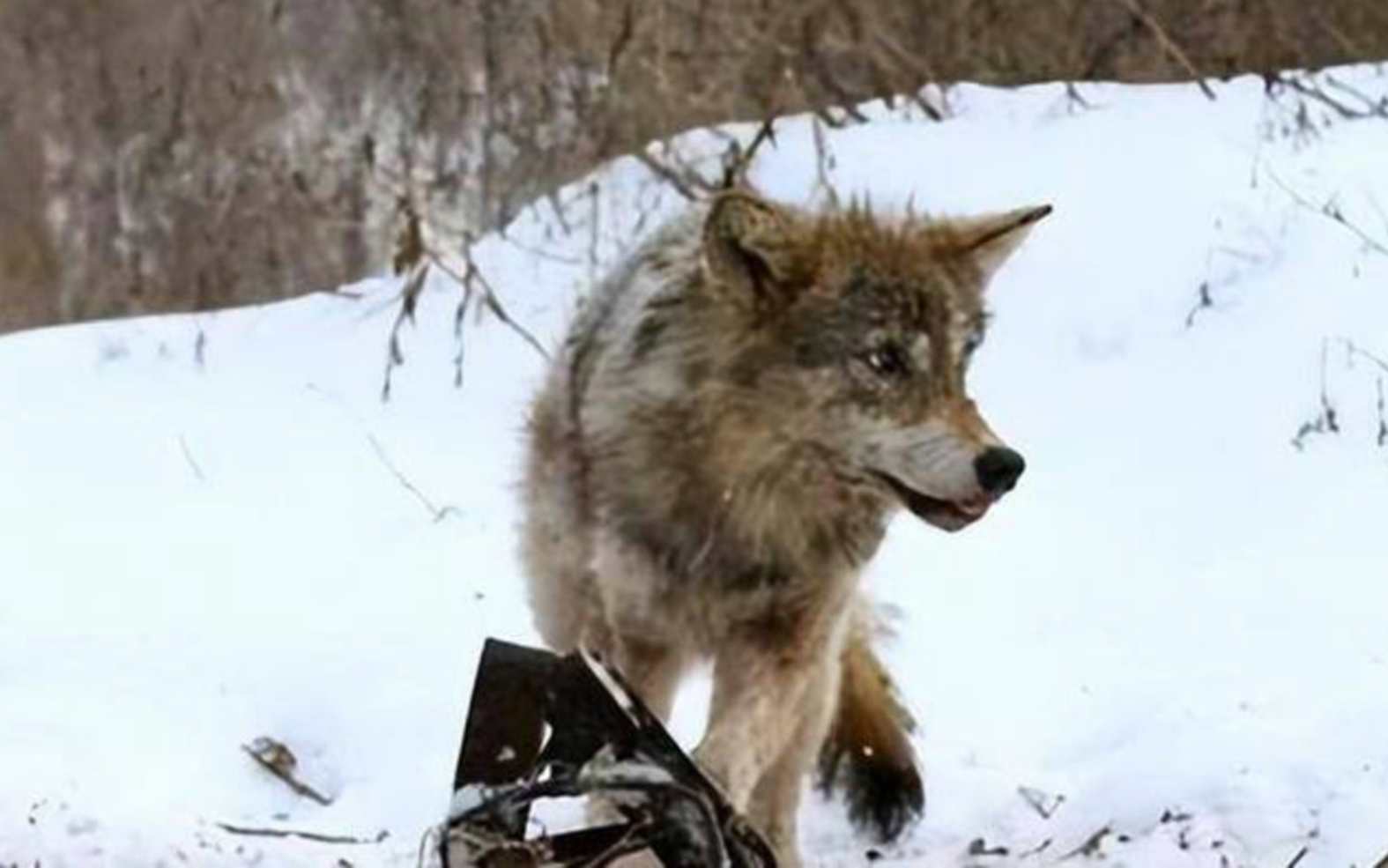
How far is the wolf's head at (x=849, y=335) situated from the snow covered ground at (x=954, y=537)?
3.19 feet

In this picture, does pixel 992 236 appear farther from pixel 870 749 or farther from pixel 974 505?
pixel 870 749

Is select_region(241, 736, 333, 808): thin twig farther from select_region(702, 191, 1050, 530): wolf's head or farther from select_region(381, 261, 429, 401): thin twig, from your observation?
select_region(381, 261, 429, 401): thin twig

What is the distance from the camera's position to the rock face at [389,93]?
11336 mm

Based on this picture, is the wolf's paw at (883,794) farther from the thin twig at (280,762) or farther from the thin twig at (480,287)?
the thin twig at (480,287)

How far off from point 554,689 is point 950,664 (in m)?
3.12

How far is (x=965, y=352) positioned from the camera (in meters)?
5.34

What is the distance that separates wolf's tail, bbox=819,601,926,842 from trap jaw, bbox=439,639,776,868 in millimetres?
1923

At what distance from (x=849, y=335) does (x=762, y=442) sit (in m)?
0.25

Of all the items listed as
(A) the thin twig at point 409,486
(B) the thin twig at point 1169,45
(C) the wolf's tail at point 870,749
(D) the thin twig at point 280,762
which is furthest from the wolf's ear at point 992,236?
(B) the thin twig at point 1169,45

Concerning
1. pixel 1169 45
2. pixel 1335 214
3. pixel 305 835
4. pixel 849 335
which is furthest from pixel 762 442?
pixel 1169 45

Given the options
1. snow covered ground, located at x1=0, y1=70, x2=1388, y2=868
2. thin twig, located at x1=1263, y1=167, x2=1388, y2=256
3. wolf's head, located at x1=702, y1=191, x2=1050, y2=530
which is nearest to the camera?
wolf's head, located at x1=702, y1=191, x2=1050, y2=530

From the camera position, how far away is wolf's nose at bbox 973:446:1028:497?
4.98 m

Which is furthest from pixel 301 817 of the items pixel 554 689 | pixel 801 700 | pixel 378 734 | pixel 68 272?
pixel 68 272

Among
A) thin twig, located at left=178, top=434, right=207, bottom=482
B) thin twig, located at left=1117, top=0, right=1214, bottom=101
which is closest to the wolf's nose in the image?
thin twig, located at left=178, top=434, right=207, bottom=482
